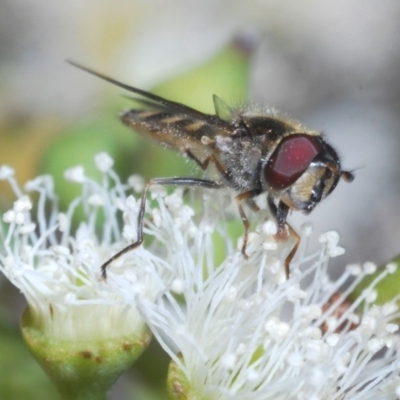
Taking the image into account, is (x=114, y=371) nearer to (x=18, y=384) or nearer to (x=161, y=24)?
(x=18, y=384)

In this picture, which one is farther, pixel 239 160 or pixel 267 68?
pixel 267 68

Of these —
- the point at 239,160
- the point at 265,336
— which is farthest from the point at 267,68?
the point at 265,336

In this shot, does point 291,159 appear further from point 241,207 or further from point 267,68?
point 267,68

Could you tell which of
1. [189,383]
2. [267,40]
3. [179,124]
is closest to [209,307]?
[189,383]

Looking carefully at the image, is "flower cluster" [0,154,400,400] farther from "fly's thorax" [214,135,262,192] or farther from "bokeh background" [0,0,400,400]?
"bokeh background" [0,0,400,400]

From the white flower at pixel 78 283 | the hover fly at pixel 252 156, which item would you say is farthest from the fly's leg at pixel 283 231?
the white flower at pixel 78 283

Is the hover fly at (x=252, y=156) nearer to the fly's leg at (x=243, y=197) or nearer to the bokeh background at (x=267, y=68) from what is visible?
the fly's leg at (x=243, y=197)

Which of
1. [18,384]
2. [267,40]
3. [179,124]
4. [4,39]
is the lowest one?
[18,384]
